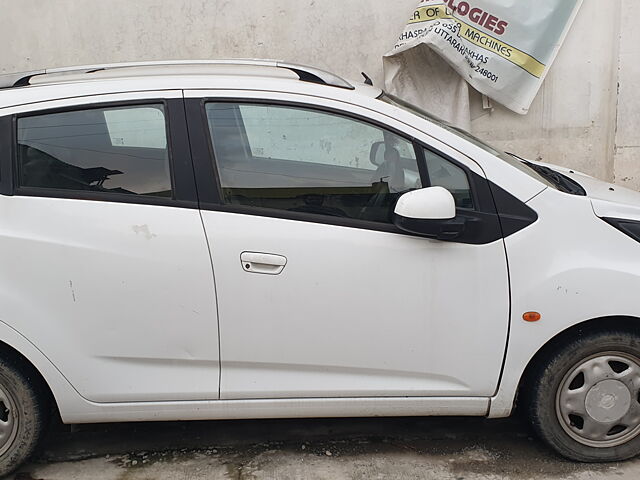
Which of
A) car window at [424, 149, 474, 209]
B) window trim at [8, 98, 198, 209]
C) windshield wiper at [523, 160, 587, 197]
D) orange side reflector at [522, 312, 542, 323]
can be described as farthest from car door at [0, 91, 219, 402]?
windshield wiper at [523, 160, 587, 197]

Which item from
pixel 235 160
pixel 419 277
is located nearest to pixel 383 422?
pixel 419 277

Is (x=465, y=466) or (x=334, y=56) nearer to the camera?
(x=465, y=466)

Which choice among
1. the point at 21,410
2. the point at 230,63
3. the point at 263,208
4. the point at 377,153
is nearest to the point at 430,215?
the point at 377,153

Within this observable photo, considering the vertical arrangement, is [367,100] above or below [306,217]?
above

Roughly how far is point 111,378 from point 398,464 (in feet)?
4.41

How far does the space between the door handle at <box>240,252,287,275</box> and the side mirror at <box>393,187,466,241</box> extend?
50 centimetres

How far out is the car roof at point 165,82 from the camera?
9.99 feet

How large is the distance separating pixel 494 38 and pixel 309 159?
3.52 metres

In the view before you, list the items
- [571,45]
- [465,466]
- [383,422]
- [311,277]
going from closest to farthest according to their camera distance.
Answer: [311,277], [465,466], [383,422], [571,45]

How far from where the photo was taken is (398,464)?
3.28 m

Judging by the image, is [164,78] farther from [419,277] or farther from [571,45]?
[571,45]

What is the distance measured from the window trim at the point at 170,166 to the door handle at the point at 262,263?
309 mm

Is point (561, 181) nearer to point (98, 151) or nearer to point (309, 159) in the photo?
point (309, 159)


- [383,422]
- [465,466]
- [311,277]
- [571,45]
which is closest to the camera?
[311,277]
